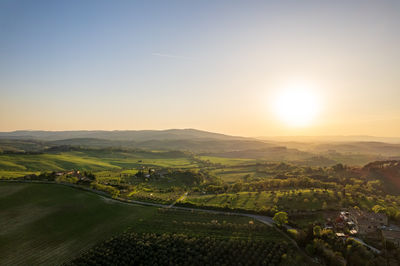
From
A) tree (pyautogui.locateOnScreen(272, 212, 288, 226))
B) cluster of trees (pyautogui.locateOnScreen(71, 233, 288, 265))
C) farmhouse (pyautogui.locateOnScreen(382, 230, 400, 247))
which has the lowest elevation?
cluster of trees (pyautogui.locateOnScreen(71, 233, 288, 265))

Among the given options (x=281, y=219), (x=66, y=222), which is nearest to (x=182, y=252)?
(x=281, y=219)

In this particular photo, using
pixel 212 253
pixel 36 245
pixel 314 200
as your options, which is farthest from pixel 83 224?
pixel 314 200

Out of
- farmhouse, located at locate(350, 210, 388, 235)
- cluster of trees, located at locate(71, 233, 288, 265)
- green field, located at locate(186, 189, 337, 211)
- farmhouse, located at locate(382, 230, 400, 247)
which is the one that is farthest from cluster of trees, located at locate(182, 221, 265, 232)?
farmhouse, located at locate(382, 230, 400, 247)

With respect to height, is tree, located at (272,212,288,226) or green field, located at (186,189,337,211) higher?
tree, located at (272,212,288,226)

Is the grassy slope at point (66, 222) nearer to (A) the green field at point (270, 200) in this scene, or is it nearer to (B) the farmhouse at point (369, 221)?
(A) the green field at point (270, 200)

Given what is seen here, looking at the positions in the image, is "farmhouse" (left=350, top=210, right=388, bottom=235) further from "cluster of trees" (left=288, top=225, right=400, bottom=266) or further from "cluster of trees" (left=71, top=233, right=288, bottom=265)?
"cluster of trees" (left=71, top=233, right=288, bottom=265)

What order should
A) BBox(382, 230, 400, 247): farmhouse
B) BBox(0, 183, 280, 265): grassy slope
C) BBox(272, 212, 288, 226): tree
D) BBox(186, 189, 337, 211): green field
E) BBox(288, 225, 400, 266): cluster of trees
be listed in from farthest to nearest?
BBox(186, 189, 337, 211): green field
BBox(272, 212, 288, 226): tree
BBox(382, 230, 400, 247): farmhouse
BBox(0, 183, 280, 265): grassy slope
BBox(288, 225, 400, 266): cluster of trees
